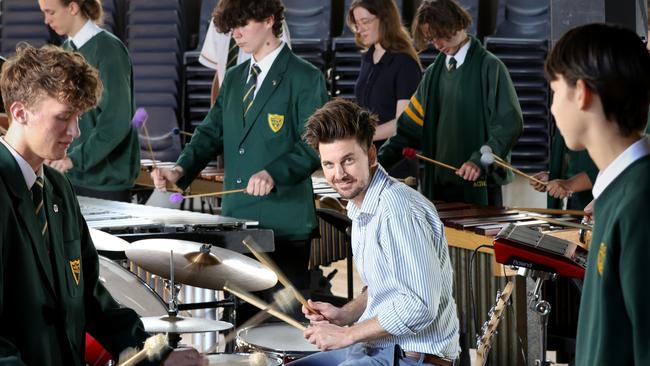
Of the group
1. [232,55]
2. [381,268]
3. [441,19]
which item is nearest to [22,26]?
[232,55]

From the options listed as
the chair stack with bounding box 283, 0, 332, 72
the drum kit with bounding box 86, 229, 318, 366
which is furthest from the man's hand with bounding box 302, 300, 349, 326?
the chair stack with bounding box 283, 0, 332, 72

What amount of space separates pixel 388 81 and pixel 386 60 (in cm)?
11

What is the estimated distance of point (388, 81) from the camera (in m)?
6.17

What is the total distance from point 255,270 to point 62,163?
162 centimetres

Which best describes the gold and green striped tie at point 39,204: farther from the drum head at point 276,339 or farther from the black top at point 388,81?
the black top at point 388,81

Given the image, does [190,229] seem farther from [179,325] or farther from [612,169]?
[612,169]

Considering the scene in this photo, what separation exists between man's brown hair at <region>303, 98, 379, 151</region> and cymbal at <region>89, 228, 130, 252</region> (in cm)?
99

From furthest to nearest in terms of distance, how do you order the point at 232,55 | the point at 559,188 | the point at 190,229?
the point at 232,55, the point at 559,188, the point at 190,229

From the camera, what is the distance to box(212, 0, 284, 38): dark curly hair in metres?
4.78

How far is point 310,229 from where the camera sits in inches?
196

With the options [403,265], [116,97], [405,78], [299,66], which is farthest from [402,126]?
[403,265]

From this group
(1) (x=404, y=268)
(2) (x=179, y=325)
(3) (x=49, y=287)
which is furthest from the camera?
(2) (x=179, y=325)

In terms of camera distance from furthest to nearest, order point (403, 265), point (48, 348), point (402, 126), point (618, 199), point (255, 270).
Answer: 1. point (402, 126)
2. point (255, 270)
3. point (403, 265)
4. point (48, 348)
5. point (618, 199)

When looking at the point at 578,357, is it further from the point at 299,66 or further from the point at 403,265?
the point at 299,66
